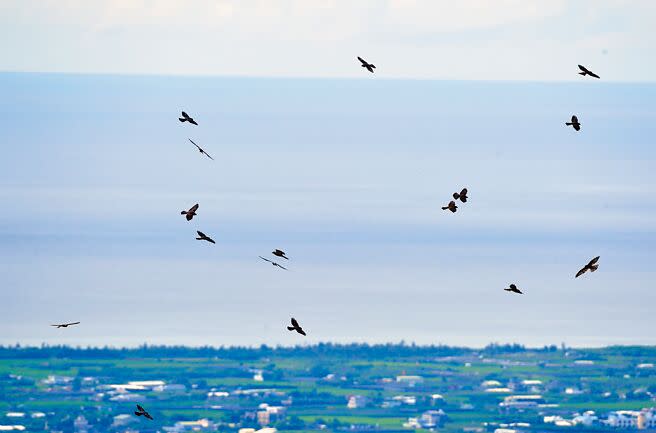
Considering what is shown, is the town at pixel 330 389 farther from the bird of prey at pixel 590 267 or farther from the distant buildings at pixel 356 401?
the bird of prey at pixel 590 267

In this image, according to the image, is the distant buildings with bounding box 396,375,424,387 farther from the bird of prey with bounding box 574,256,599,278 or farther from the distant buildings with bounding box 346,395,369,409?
the bird of prey with bounding box 574,256,599,278

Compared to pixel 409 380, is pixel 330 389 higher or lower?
lower

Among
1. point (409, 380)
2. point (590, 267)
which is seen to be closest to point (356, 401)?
point (409, 380)

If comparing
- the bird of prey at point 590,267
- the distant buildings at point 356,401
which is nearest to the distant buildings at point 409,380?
the distant buildings at point 356,401

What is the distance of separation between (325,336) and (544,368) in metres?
13.9

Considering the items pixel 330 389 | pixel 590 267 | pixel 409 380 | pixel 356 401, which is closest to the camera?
pixel 590 267

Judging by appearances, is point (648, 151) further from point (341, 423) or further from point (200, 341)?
point (341, 423)

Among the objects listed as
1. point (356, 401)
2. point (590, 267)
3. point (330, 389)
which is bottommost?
point (590, 267)

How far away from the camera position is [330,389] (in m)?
53.8

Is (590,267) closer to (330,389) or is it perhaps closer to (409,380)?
(330,389)

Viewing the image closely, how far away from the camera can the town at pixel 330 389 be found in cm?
4928

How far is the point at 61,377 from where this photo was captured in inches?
2210

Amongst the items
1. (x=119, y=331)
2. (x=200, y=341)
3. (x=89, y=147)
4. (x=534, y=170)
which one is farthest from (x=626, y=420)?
(x=89, y=147)

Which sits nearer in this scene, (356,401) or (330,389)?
(356,401)
